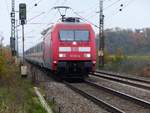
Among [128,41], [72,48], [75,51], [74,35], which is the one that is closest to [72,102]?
[75,51]

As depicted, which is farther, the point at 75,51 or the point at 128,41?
the point at 128,41

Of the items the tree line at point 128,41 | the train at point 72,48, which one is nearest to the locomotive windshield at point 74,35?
the train at point 72,48

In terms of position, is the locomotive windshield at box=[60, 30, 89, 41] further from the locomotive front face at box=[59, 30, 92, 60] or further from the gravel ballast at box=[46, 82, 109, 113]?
the gravel ballast at box=[46, 82, 109, 113]

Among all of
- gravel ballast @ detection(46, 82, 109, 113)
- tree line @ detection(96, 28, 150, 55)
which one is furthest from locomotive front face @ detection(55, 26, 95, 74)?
tree line @ detection(96, 28, 150, 55)

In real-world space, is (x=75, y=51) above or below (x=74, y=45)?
below

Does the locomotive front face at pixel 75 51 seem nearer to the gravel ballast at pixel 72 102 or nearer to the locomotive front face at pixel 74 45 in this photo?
the locomotive front face at pixel 74 45

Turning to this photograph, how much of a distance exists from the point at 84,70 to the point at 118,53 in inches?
1077

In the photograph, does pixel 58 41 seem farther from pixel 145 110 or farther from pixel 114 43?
pixel 114 43

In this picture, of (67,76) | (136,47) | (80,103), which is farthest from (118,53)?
(80,103)

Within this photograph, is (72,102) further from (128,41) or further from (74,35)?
(128,41)

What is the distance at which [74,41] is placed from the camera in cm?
2642

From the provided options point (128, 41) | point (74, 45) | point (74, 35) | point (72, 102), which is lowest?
point (72, 102)

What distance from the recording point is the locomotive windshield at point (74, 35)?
26500 mm

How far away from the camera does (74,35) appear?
26.7 metres
